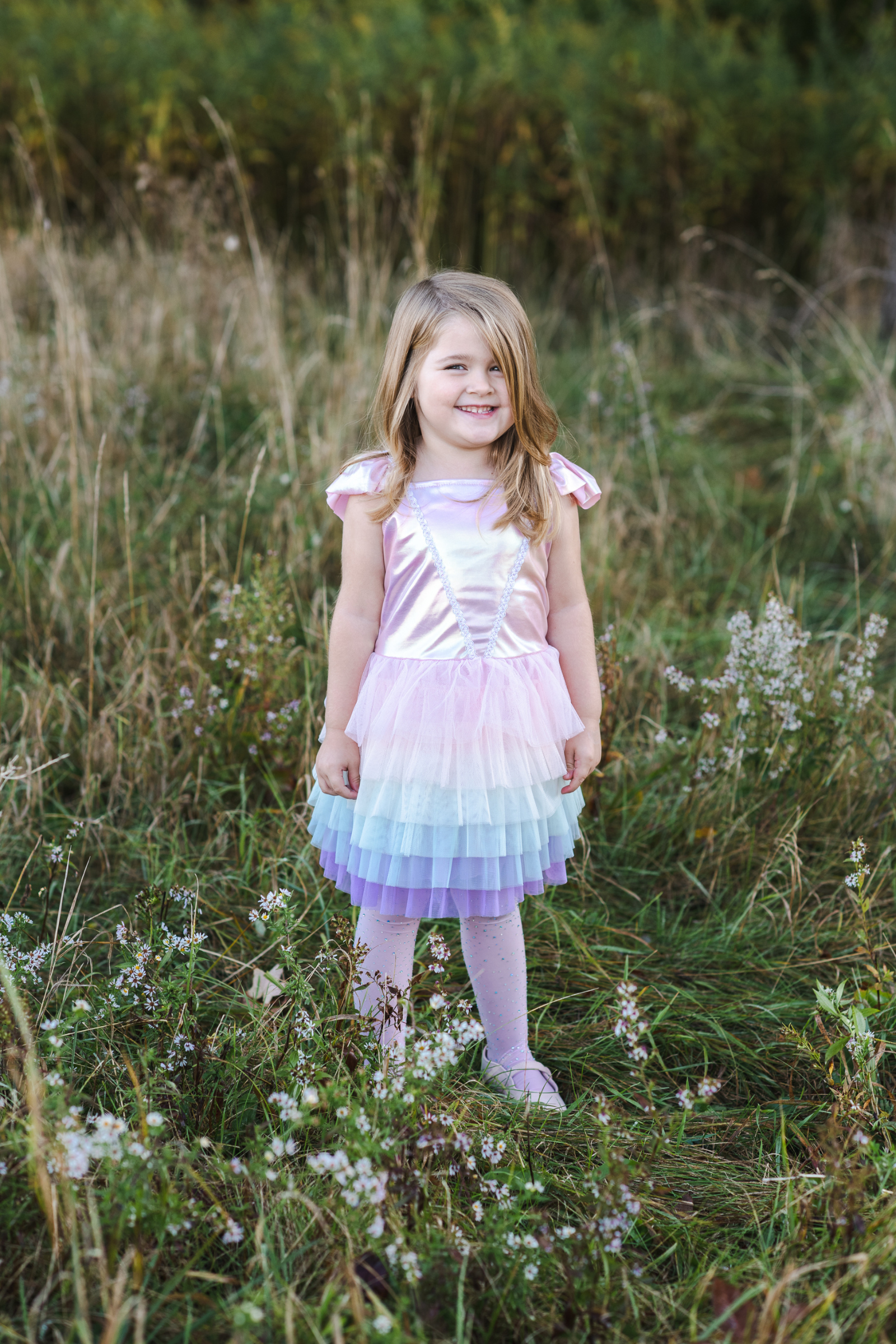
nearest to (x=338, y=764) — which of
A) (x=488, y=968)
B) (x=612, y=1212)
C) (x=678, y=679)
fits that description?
(x=488, y=968)

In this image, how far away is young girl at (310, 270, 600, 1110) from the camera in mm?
1828

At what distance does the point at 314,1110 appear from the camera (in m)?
1.75

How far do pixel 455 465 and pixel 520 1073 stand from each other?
114 cm

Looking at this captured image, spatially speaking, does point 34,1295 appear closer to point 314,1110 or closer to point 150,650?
point 314,1110

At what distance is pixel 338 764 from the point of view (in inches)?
76.1

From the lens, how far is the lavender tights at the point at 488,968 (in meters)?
2.02

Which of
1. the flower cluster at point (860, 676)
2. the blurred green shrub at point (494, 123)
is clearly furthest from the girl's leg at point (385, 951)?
the blurred green shrub at point (494, 123)

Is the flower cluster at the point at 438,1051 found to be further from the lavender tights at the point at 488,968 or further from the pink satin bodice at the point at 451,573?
the pink satin bodice at the point at 451,573

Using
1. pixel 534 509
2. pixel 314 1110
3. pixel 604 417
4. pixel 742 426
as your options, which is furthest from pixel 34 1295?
pixel 742 426

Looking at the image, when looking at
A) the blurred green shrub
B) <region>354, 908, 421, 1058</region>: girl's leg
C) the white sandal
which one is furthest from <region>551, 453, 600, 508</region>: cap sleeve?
the blurred green shrub

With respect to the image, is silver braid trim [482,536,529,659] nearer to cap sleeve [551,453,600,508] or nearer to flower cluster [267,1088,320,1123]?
cap sleeve [551,453,600,508]

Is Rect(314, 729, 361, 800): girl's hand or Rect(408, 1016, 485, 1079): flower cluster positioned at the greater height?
Rect(314, 729, 361, 800): girl's hand

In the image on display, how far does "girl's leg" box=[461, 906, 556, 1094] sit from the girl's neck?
805mm

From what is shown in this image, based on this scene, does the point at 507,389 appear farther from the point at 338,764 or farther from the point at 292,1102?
the point at 292,1102
